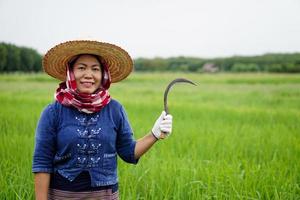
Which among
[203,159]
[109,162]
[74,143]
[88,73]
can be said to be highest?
[88,73]

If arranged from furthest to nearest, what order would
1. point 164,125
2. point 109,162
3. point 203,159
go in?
point 203,159 < point 109,162 < point 164,125

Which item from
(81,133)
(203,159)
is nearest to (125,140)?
(81,133)

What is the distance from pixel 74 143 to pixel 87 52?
0.42m

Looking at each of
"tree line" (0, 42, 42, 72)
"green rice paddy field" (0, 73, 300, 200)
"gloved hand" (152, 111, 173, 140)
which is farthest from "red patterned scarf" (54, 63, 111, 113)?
"tree line" (0, 42, 42, 72)

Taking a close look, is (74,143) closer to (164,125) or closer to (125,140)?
(125,140)

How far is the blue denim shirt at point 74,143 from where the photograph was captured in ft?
5.80

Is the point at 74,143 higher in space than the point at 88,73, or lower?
lower

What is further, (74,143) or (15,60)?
(15,60)

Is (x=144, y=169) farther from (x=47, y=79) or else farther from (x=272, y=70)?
(x=47, y=79)

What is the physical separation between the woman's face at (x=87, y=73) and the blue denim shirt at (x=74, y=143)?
0.36 ft

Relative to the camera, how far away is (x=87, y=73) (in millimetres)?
1806

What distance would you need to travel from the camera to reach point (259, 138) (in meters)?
4.38

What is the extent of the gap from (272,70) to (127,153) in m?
12.2

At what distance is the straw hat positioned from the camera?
1.83 meters
